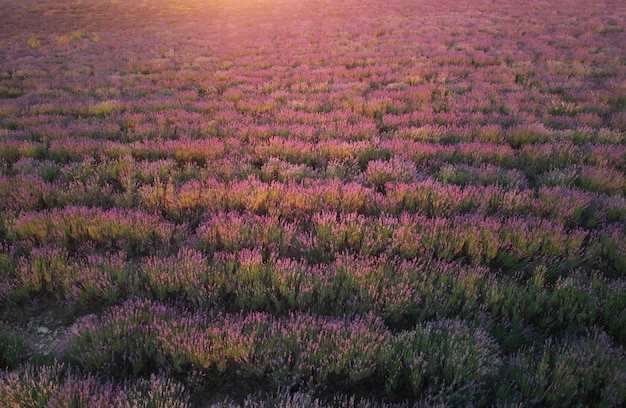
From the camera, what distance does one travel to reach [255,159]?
19.8 ft

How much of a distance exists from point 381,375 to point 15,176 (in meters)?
5.64

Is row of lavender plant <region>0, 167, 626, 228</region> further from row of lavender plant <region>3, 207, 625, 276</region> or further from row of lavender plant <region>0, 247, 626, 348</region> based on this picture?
row of lavender plant <region>0, 247, 626, 348</region>

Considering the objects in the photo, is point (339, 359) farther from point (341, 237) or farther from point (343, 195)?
point (343, 195)

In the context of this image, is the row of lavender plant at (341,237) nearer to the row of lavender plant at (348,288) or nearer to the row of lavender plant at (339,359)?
the row of lavender plant at (348,288)

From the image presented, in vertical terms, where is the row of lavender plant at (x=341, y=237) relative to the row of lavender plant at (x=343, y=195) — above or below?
below

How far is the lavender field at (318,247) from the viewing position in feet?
8.24

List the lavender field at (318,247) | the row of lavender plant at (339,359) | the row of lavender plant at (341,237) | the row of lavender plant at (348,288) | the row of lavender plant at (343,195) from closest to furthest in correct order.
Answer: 1. the row of lavender plant at (339,359)
2. the lavender field at (318,247)
3. the row of lavender plant at (348,288)
4. the row of lavender plant at (341,237)
5. the row of lavender plant at (343,195)

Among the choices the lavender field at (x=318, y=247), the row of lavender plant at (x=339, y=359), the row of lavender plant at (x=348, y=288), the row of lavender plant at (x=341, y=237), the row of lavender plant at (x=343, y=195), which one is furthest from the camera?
the row of lavender plant at (x=343, y=195)

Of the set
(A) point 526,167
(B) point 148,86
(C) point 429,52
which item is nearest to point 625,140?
(A) point 526,167

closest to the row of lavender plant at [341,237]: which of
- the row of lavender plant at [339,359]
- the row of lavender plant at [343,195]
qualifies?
the row of lavender plant at [343,195]

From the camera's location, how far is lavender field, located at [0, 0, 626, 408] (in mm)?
2512

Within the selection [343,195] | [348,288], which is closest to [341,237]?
[348,288]

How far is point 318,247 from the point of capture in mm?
3816

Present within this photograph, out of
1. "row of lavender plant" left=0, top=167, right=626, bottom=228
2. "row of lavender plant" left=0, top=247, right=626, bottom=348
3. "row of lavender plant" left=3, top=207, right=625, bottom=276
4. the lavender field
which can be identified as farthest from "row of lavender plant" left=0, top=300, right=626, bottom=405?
"row of lavender plant" left=0, top=167, right=626, bottom=228
